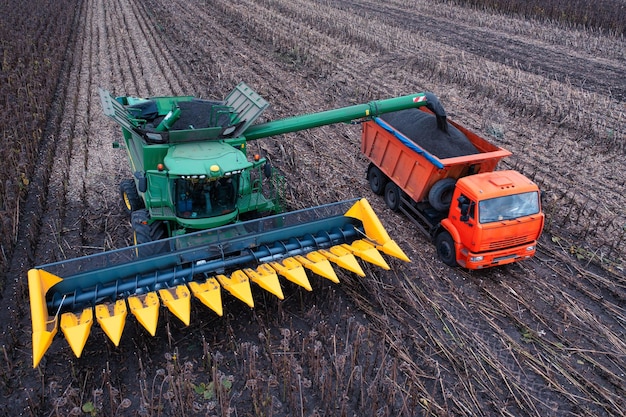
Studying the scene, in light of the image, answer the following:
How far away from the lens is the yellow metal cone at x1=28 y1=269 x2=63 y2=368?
4.97 m

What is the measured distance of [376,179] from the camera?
9773mm

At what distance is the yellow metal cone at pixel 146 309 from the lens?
539 centimetres

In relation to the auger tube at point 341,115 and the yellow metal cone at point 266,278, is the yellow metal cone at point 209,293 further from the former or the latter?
the auger tube at point 341,115

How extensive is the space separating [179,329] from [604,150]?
1054 centimetres

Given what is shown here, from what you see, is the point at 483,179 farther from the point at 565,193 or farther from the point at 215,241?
the point at 215,241

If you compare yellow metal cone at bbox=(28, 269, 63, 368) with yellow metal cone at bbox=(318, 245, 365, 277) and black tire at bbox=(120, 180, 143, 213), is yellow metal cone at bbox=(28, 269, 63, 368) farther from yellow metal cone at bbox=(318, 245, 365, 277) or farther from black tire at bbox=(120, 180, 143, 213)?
yellow metal cone at bbox=(318, 245, 365, 277)

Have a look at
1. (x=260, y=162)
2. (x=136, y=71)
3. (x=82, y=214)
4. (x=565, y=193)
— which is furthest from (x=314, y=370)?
(x=136, y=71)

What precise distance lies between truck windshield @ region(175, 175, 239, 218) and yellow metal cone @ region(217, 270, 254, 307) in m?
0.99

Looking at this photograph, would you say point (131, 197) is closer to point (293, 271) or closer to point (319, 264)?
point (293, 271)

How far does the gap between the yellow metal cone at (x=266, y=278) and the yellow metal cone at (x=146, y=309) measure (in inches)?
47.7

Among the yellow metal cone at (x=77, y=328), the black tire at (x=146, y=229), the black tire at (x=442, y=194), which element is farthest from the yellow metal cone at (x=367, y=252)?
the yellow metal cone at (x=77, y=328)

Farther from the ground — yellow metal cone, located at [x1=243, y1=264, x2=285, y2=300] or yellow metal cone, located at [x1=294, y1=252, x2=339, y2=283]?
yellow metal cone, located at [x1=294, y1=252, x2=339, y2=283]

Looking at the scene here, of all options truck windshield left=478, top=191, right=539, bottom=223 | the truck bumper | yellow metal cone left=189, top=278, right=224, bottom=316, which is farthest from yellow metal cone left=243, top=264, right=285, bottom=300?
truck windshield left=478, top=191, right=539, bottom=223

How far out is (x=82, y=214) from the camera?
853cm
